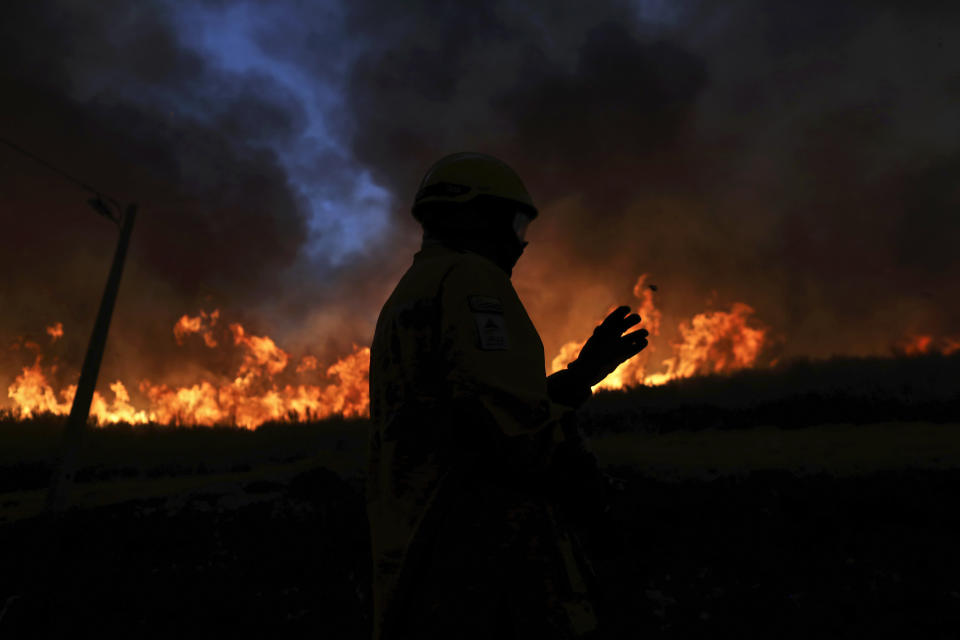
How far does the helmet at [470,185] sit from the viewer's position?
2035 mm

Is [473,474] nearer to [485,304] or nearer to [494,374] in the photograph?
[494,374]

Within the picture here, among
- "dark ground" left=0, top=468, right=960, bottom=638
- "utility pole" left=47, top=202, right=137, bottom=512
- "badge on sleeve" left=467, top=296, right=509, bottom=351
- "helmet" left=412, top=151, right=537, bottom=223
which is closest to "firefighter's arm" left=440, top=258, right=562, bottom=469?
"badge on sleeve" left=467, top=296, right=509, bottom=351

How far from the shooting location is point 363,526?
39.7ft

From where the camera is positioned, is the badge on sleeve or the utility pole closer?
the badge on sleeve

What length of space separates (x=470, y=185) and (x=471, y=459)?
0.99m

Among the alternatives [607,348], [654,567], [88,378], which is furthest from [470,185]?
[88,378]

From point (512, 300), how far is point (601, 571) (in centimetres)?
867

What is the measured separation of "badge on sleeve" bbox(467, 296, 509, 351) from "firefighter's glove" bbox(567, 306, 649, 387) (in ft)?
A: 1.75

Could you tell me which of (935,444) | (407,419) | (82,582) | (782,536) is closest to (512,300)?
(407,419)

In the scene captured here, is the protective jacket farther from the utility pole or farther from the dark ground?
the utility pole

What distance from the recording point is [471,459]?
5.40 feet

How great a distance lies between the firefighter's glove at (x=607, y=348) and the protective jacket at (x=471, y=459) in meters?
0.39

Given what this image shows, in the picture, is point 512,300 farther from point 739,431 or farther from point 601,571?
point 739,431

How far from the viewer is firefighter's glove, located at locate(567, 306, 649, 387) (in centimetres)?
209
